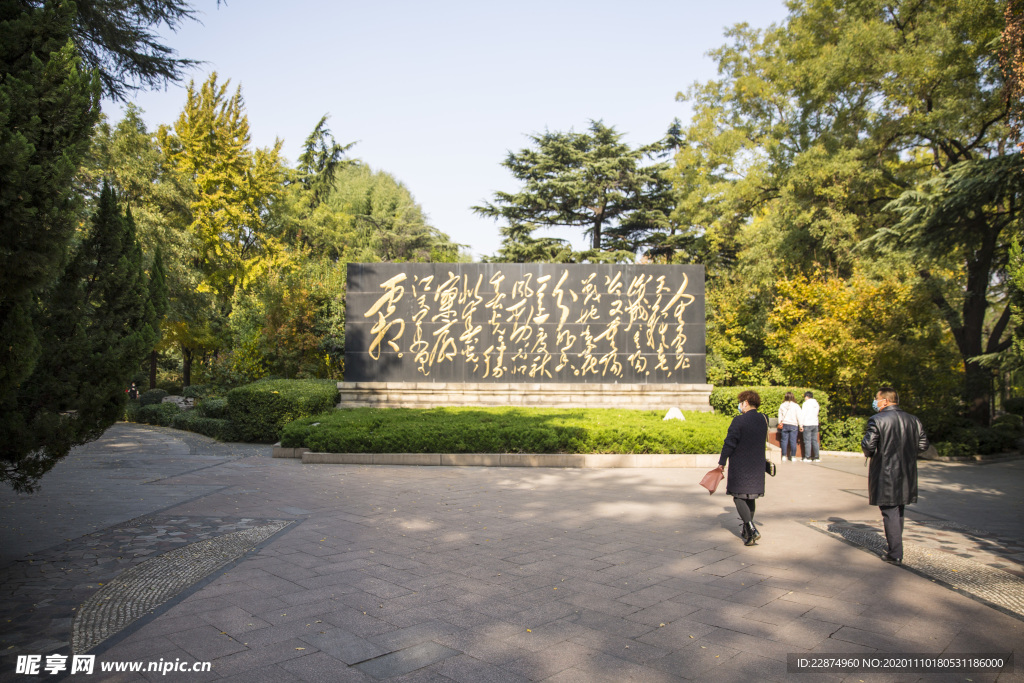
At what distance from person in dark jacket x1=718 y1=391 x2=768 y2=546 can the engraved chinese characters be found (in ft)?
39.6

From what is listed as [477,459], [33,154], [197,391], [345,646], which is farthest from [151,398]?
[345,646]

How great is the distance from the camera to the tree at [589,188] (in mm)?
32875

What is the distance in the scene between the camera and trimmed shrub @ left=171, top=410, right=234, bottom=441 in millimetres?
15367

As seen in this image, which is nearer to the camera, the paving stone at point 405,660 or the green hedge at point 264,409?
the paving stone at point 405,660

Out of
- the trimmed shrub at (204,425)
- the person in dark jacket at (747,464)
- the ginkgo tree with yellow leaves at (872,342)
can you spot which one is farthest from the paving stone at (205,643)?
the ginkgo tree with yellow leaves at (872,342)

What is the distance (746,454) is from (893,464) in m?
1.40

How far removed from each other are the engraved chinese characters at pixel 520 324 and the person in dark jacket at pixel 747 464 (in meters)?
12.1

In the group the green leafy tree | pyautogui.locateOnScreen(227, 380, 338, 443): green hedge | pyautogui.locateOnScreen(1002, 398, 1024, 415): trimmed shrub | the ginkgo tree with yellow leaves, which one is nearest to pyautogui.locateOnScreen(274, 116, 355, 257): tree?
the green leafy tree

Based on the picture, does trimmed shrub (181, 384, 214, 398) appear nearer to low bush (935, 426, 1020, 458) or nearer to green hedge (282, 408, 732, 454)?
green hedge (282, 408, 732, 454)

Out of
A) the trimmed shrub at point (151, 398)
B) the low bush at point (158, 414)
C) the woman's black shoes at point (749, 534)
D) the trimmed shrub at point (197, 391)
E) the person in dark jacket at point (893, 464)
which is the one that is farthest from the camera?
the trimmed shrub at point (151, 398)

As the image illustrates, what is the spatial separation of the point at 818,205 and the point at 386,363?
588 inches

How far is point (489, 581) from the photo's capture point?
534 centimetres

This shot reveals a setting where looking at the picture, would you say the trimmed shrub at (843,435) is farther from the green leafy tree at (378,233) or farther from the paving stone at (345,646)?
the green leafy tree at (378,233)

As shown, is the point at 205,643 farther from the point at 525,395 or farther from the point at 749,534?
the point at 525,395
